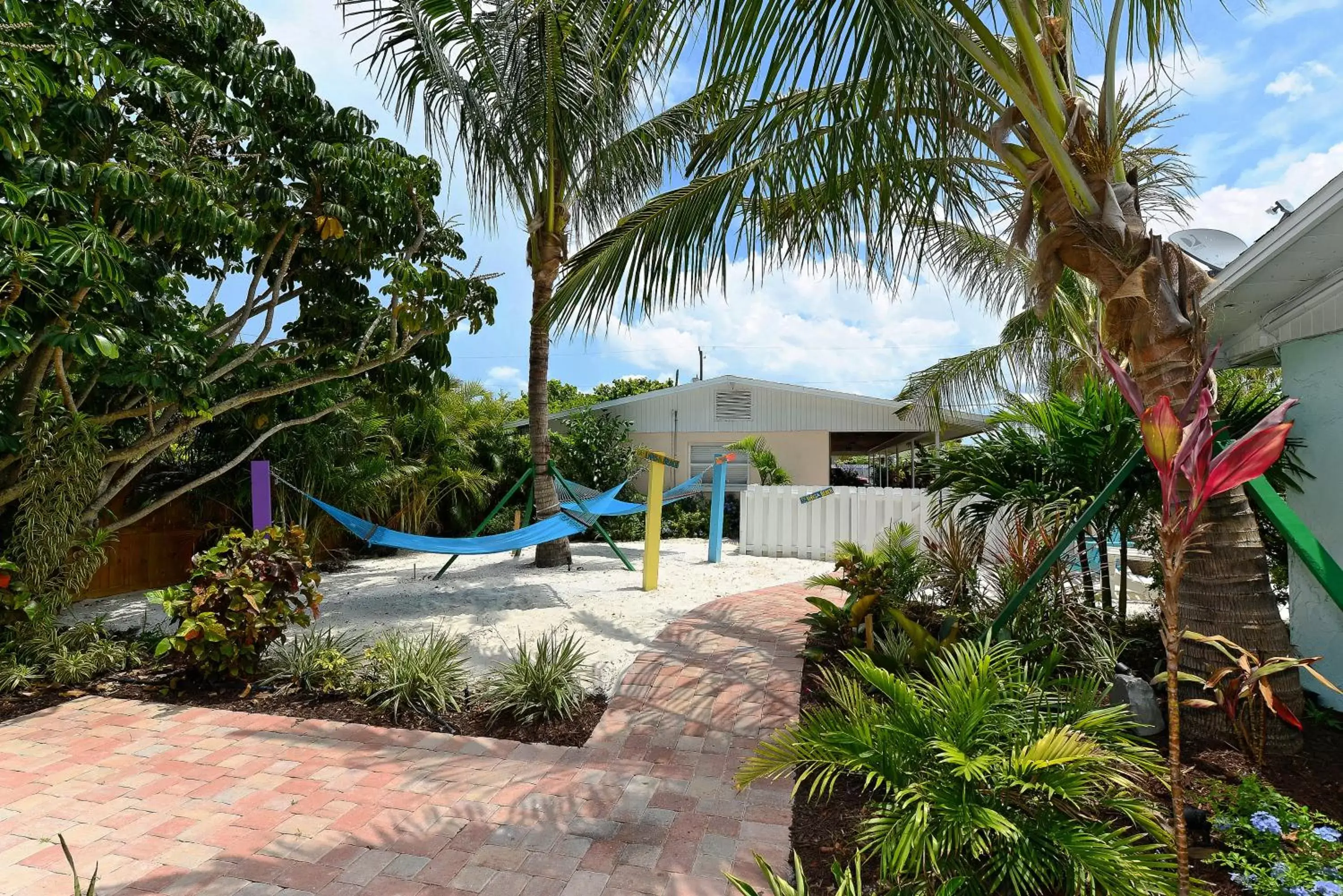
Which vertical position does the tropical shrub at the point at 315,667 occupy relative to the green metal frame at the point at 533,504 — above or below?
below

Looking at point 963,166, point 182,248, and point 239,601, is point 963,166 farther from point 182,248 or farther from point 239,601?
point 182,248

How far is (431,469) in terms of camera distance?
9.73 m

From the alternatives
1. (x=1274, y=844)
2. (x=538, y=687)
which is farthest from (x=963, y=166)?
(x=538, y=687)

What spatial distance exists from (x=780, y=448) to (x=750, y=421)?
0.80 metres

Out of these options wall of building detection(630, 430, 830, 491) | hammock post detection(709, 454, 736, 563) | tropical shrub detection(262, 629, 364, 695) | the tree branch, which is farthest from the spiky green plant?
wall of building detection(630, 430, 830, 491)

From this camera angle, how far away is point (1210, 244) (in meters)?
4.47

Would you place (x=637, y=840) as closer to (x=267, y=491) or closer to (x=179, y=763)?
(x=179, y=763)

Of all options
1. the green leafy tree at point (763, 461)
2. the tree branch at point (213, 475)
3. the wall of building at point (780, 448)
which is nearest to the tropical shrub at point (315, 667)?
the tree branch at point (213, 475)

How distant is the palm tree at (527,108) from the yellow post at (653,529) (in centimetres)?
179

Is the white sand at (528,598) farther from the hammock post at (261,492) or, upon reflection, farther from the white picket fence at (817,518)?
the hammock post at (261,492)

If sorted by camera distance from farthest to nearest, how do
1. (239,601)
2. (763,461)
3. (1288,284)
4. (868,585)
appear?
(763,461), (868,585), (239,601), (1288,284)

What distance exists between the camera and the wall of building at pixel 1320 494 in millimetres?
3289

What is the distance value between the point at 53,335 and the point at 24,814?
8.31ft

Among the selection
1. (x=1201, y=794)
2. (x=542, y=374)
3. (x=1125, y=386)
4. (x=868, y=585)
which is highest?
(x=542, y=374)
